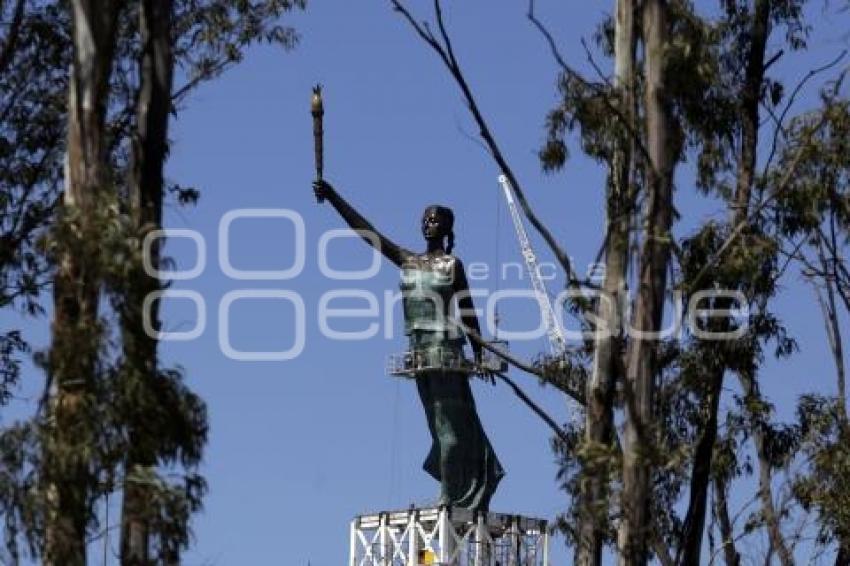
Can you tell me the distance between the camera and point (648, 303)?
23.1 metres

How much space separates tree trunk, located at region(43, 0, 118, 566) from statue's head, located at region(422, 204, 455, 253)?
1152 cm

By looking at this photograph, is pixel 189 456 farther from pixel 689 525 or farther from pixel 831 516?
pixel 831 516

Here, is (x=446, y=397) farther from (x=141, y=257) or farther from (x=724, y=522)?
(x=141, y=257)

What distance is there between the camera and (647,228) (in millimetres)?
23406

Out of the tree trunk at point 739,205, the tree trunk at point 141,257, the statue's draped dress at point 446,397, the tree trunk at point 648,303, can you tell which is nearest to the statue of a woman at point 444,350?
the statue's draped dress at point 446,397

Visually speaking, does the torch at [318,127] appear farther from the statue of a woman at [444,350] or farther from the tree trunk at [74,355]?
the tree trunk at [74,355]

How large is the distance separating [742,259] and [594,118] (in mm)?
2574

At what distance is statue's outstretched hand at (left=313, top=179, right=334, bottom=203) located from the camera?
30.7m

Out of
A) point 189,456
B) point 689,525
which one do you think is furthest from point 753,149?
point 189,456

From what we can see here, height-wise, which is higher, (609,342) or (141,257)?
(141,257)

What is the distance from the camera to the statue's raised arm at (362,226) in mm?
30719

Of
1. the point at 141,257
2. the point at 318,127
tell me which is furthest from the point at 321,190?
the point at 141,257

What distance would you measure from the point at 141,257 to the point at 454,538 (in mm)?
12823

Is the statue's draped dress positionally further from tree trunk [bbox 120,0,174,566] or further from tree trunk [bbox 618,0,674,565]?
tree trunk [bbox 120,0,174,566]
